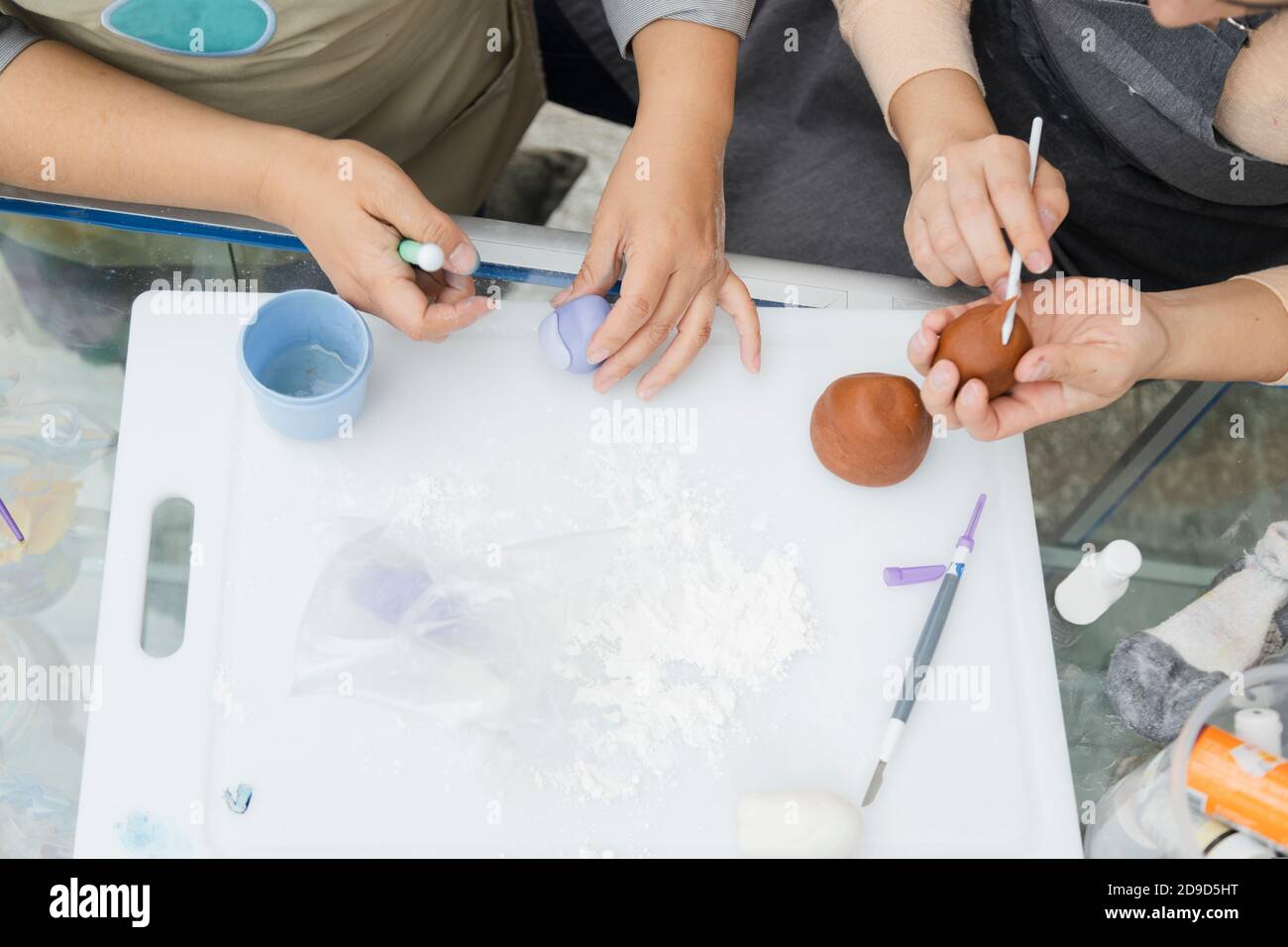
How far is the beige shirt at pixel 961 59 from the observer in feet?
3.01

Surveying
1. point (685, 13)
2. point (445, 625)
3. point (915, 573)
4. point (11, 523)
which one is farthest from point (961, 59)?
point (11, 523)

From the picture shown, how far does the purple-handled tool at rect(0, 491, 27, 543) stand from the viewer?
91 cm

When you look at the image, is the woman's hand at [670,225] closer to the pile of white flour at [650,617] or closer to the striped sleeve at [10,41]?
the pile of white flour at [650,617]

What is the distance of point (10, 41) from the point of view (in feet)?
2.92

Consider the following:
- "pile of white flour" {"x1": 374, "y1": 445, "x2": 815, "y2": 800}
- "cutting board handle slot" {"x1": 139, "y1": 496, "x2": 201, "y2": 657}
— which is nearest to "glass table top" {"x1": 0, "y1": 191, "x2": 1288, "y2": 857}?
"cutting board handle slot" {"x1": 139, "y1": 496, "x2": 201, "y2": 657}

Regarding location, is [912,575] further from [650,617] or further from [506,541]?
[506,541]

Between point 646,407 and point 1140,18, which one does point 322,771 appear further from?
point 1140,18

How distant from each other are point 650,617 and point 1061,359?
0.40m

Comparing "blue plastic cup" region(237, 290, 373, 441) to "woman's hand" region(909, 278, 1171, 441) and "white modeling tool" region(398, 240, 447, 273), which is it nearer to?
"white modeling tool" region(398, 240, 447, 273)

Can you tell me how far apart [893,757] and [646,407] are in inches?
14.5

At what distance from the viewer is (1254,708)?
0.77 meters

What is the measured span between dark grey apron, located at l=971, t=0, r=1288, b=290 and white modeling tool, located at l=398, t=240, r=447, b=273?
63 centimetres

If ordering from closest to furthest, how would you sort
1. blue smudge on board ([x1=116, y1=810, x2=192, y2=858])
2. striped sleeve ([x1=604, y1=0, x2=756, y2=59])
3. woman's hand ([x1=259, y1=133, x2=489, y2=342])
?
1. blue smudge on board ([x1=116, y1=810, x2=192, y2=858])
2. woman's hand ([x1=259, y1=133, x2=489, y2=342])
3. striped sleeve ([x1=604, y1=0, x2=756, y2=59])
